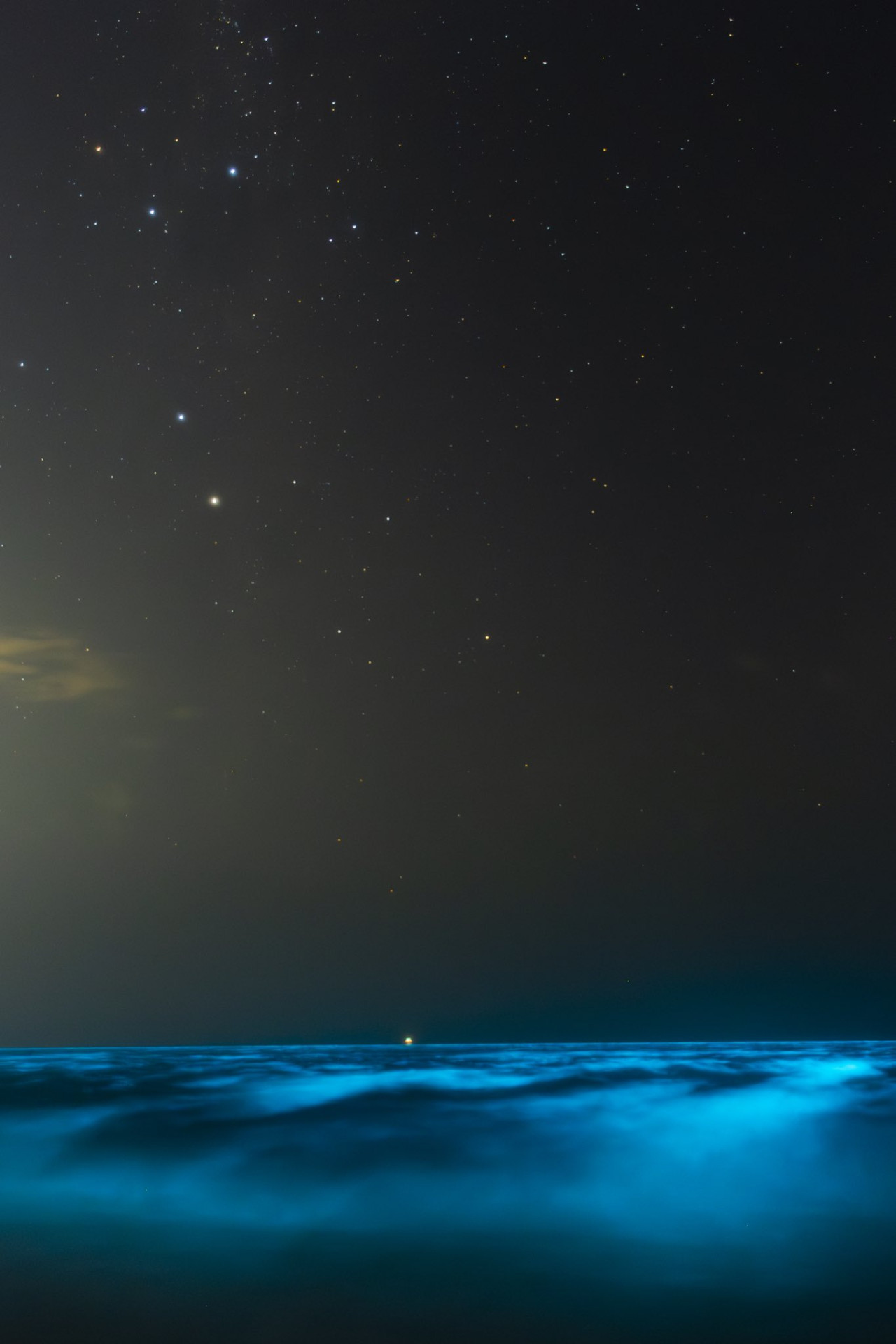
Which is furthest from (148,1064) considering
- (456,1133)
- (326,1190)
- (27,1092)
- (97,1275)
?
(97,1275)

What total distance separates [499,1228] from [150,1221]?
0.77m

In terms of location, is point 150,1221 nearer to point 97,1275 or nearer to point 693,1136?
point 97,1275

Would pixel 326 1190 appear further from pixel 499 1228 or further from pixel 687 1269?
pixel 687 1269

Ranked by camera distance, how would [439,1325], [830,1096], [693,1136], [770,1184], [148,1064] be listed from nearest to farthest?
[439,1325]
[770,1184]
[693,1136]
[830,1096]
[148,1064]

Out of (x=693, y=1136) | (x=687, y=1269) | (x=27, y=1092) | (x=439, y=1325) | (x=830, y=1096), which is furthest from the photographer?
(x=27, y=1092)

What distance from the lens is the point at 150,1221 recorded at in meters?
2.07

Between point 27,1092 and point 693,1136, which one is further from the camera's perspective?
point 27,1092

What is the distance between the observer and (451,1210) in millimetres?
2133

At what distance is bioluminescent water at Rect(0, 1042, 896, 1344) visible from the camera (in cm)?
150

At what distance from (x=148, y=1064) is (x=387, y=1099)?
211 centimetres

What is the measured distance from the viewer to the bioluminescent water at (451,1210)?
1.50 metres

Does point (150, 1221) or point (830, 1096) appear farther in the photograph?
point (830, 1096)

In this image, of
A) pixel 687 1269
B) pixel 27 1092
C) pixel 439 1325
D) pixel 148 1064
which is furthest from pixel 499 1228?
pixel 148 1064

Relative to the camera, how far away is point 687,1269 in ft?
5.56
